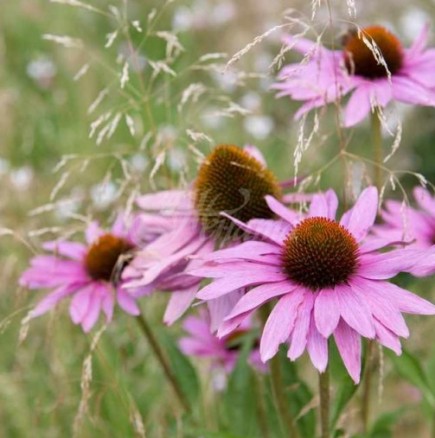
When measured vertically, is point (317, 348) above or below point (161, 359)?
above

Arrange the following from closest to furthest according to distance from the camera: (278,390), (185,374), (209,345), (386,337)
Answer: (386,337)
(278,390)
(185,374)
(209,345)

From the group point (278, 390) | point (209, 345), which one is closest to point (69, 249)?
point (209, 345)

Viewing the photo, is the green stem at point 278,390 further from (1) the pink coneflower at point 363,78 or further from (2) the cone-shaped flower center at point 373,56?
(2) the cone-shaped flower center at point 373,56

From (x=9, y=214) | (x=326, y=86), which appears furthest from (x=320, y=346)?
(x=9, y=214)

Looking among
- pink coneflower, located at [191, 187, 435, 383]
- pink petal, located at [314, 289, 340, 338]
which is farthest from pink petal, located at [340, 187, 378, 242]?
pink petal, located at [314, 289, 340, 338]

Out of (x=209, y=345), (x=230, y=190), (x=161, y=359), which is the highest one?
(x=230, y=190)

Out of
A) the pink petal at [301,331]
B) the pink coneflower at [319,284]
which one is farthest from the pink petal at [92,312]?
the pink petal at [301,331]

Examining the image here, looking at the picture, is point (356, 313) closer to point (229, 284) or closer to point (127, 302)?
point (229, 284)

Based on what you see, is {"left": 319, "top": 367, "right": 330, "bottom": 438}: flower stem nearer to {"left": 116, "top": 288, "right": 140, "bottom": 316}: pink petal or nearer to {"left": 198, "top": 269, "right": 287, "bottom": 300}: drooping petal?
{"left": 198, "top": 269, "right": 287, "bottom": 300}: drooping petal
